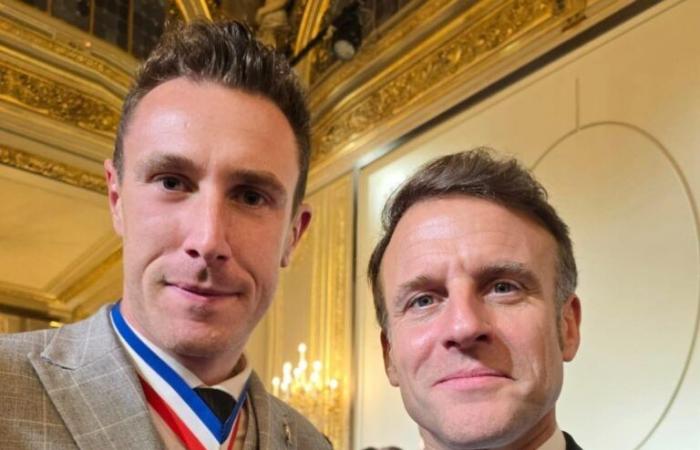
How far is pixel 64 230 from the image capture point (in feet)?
24.7

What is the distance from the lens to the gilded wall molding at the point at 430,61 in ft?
16.0

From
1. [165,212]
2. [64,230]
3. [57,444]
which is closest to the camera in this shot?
[57,444]

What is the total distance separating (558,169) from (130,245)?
136 inches

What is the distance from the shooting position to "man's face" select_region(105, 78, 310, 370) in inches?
55.2

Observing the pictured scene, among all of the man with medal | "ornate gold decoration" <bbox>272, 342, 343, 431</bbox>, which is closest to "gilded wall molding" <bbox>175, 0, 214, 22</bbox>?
"ornate gold decoration" <bbox>272, 342, 343, 431</bbox>

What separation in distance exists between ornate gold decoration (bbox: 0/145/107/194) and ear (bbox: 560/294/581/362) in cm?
564

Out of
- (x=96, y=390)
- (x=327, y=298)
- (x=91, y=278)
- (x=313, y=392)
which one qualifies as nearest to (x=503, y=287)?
(x=96, y=390)

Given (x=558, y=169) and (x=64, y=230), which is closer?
(x=558, y=169)

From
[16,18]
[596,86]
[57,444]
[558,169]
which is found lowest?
[57,444]

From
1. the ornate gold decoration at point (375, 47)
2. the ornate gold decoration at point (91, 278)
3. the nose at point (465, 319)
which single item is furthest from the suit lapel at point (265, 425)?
the ornate gold decoration at point (91, 278)

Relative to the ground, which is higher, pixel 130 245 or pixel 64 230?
pixel 64 230

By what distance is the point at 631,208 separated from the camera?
13.5ft

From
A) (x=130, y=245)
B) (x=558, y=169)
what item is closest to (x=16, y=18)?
(x=558, y=169)

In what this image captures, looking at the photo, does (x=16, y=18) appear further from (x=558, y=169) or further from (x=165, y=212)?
(x=165, y=212)
